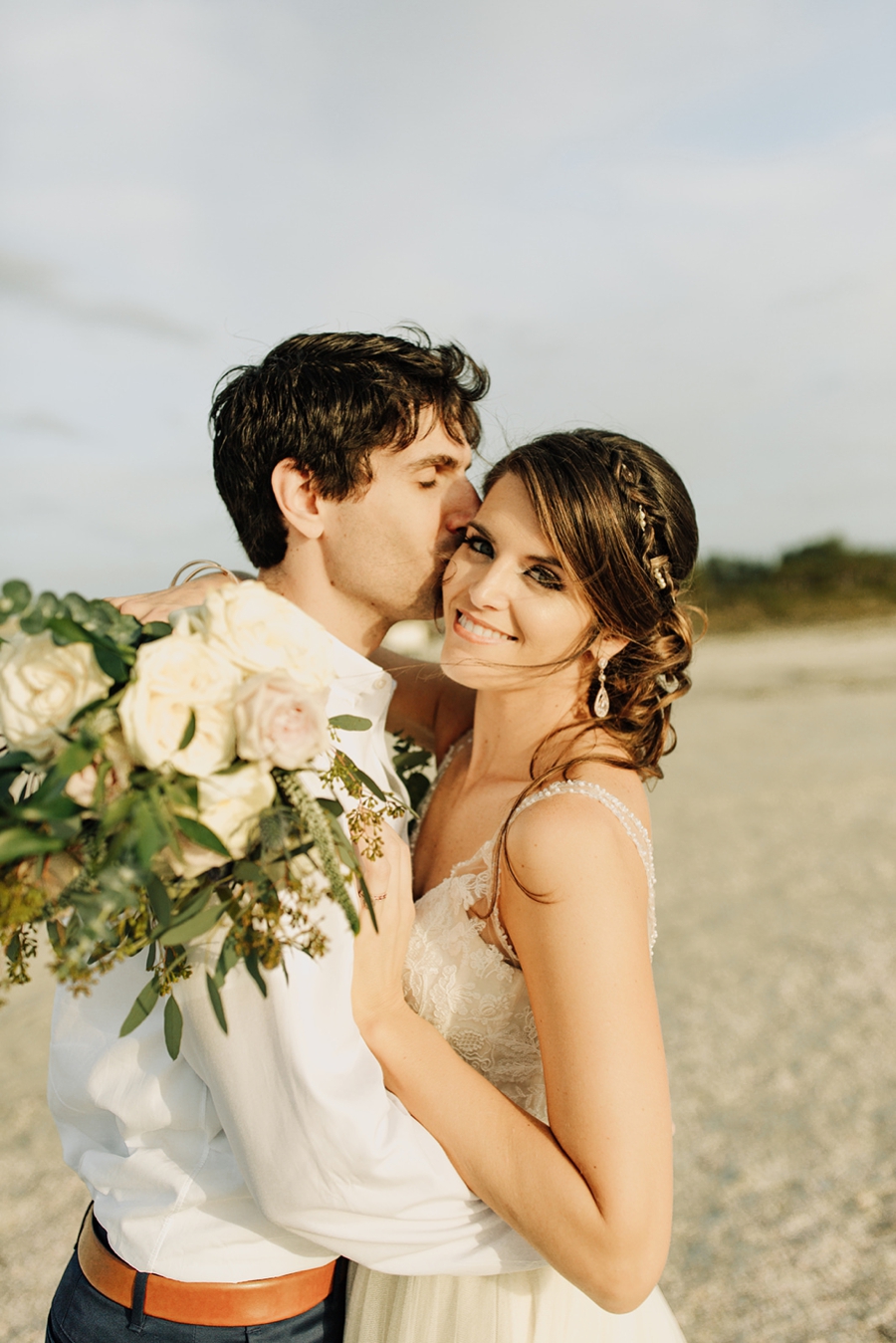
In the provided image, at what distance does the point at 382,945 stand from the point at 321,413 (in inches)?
67.3

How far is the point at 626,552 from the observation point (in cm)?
273

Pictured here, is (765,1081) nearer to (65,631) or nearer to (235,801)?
(235,801)

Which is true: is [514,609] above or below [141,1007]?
above

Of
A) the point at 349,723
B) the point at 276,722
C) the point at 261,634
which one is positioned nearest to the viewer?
the point at 276,722

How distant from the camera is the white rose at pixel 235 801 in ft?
4.90

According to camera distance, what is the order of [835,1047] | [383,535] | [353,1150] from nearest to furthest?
[353,1150], [383,535], [835,1047]

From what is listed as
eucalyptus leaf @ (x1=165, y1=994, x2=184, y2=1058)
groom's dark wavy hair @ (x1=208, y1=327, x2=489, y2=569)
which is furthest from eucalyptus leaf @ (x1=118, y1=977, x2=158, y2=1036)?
groom's dark wavy hair @ (x1=208, y1=327, x2=489, y2=569)

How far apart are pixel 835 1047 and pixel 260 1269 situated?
6.42m

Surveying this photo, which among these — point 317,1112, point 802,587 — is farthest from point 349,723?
point 802,587

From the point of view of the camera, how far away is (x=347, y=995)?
1.96m

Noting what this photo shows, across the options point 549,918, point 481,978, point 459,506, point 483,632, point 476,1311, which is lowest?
point 476,1311

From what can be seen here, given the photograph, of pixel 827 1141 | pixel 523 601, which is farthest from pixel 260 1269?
pixel 827 1141

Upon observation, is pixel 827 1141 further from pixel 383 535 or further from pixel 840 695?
pixel 840 695

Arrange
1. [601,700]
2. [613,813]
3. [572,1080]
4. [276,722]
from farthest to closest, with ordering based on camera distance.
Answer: [601,700] < [613,813] < [572,1080] < [276,722]
